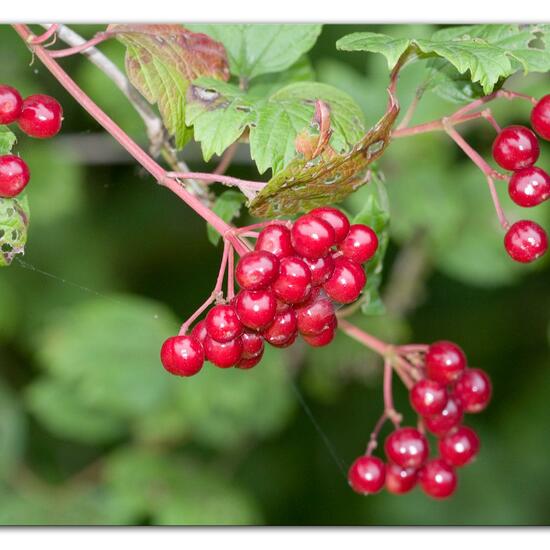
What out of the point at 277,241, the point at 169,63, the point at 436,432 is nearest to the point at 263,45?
the point at 169,63

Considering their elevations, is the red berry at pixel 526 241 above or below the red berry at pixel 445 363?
above

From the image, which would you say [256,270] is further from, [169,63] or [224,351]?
[169,63]

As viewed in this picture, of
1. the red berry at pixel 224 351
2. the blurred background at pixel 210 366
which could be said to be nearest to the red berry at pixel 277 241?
the red berry at pixel 224 351

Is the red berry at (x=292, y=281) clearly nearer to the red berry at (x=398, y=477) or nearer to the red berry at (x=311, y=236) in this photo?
the red berry at (x=311, y=236)

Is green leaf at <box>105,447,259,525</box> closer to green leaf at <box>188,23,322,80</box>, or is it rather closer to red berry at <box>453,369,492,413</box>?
red berry at <box>453,369,492,413</box>

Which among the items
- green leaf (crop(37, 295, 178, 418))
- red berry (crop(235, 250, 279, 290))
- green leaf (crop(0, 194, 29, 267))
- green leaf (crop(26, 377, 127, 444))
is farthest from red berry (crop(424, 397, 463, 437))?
green leaf (crop(26, 377, 127, 444))
